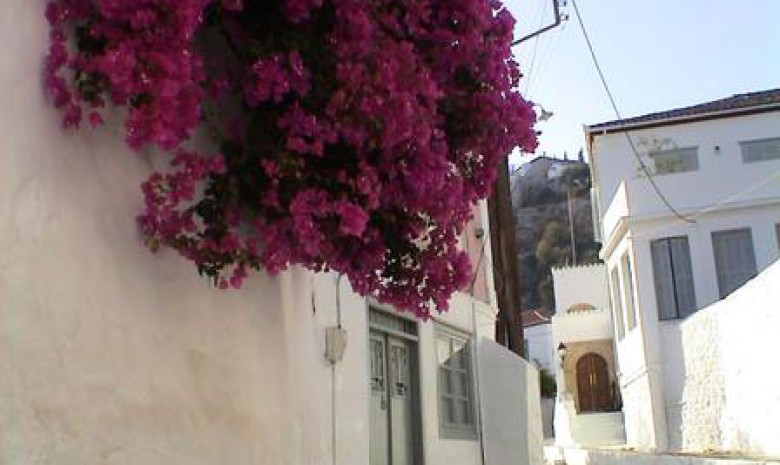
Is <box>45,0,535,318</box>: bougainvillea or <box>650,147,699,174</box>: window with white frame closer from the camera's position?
<box>45,0,535,318</box>: bougainvillea

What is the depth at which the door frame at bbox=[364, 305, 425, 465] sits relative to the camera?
9.60 m

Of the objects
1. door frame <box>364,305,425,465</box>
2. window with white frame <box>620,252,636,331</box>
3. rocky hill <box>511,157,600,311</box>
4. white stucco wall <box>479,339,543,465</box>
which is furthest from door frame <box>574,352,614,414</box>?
door frame <box>364,305,425,465</box>

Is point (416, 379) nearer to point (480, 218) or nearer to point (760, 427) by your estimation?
point (480, 218)

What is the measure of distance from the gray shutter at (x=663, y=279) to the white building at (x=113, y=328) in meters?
17.0

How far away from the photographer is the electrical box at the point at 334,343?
7.53 meters

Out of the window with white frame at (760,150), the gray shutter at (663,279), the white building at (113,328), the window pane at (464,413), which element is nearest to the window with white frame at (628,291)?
the gray shutter at (663,279)

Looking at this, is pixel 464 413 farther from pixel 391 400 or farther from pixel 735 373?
pixel 735 373

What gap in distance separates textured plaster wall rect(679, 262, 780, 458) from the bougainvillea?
383 inches

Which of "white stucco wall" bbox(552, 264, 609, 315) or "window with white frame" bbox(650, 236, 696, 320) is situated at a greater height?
"white stucco wall" bbox(552, 264, 609, 315)

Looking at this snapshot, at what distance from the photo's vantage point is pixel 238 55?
4.47m

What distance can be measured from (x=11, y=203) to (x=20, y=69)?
0.54 meters

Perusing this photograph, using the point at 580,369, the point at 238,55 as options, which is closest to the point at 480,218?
the point at 238,55

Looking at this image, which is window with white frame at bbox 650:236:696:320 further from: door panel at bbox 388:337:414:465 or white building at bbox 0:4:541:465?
white building at bbox 0:4:541:465

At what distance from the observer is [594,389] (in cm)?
3544
